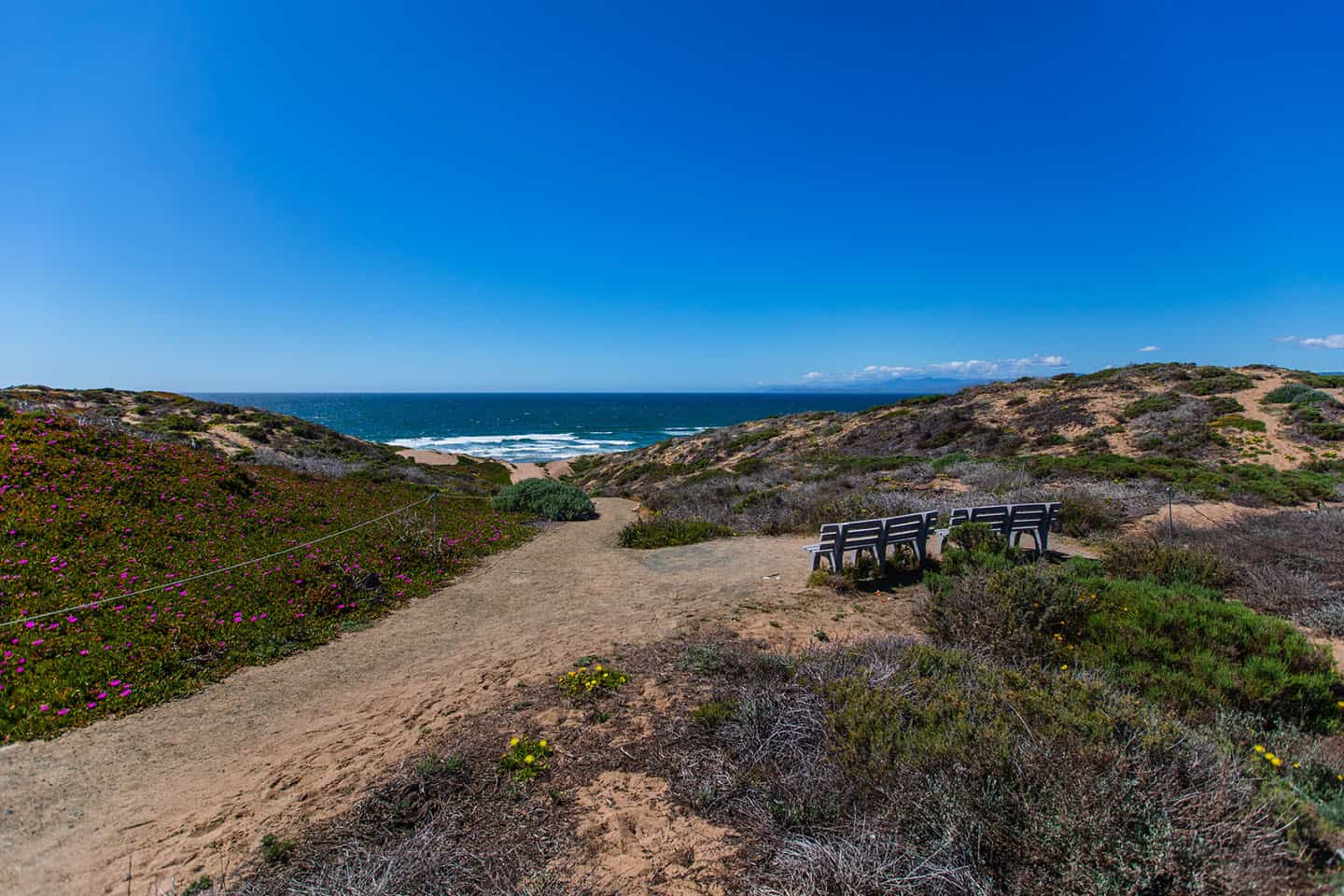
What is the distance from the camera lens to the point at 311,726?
4.96m

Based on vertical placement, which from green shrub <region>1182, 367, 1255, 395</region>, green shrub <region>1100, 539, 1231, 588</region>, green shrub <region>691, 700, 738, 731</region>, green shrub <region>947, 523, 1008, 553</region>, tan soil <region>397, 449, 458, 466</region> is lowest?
tan soil <region>397, 449, 458, 466</region>

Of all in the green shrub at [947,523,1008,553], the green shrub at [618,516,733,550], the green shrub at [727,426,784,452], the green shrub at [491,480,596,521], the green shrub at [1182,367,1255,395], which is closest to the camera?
the green shrub at [947,523,1008,553]

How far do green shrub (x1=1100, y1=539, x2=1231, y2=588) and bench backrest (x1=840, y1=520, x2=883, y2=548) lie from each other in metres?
2.99

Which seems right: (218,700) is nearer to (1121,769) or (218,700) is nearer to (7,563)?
(7,563)

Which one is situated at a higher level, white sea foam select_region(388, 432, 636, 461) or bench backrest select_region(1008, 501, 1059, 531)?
bench backrest select_region(1008, 501, 1059, 531)

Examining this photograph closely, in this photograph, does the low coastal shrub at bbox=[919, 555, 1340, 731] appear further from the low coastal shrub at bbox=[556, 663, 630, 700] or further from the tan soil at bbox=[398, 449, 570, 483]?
the tan soil at bbox=[398, 449, 570, 483]

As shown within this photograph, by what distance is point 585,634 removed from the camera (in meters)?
6.70

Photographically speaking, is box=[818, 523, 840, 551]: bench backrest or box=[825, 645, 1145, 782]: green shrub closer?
box=[825, 645, 1145, 782]: green shrub

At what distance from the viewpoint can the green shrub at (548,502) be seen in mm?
15641

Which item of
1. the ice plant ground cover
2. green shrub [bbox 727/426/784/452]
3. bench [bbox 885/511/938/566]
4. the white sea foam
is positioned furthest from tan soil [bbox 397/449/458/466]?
bench [bbox 885/511/938/566]

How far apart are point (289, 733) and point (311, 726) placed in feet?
0.52

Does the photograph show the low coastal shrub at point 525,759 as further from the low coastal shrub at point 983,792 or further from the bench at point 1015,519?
the bench at point 1015,519

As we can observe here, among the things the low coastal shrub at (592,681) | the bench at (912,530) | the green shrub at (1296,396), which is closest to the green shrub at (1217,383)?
the green shrub at (1296,396)

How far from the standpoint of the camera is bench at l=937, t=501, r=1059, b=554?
8.91 m
